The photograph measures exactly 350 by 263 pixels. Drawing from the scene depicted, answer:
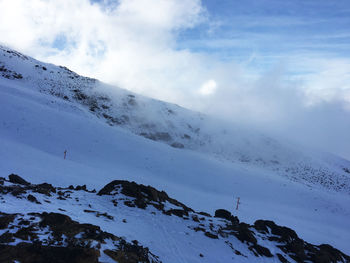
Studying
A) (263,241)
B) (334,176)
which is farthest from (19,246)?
(334,176)

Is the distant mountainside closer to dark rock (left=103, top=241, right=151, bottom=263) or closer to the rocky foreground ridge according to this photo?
the rocky foreground ridge

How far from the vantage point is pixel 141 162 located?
76.7 feet

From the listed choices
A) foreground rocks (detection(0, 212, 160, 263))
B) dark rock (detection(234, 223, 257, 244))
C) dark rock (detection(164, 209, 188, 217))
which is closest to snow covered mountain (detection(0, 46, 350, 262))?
foreground rocks (detection(0, 212, 160, 263))

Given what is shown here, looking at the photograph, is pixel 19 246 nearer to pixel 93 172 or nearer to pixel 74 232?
pixel 74 232

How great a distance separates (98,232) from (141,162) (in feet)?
56.4

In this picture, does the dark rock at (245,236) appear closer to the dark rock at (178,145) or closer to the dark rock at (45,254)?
the dark rock at (45,254)

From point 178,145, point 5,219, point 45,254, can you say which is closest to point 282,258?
point 45,254

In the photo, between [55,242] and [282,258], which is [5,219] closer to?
[55,242]

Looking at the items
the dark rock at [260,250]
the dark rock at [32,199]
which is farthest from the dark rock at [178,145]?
the dark rock at [32,199]

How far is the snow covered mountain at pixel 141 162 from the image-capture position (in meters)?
16.5

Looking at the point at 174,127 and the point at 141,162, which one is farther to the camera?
the point at 174,127

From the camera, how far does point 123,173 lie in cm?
1992

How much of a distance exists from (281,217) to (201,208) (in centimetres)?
722

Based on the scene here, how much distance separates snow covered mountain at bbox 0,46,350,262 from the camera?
16.5m
